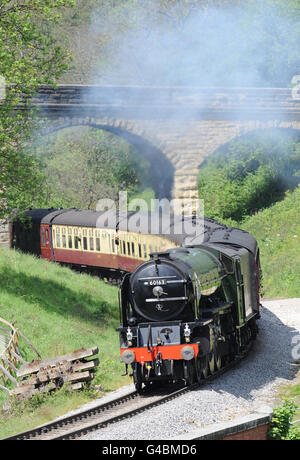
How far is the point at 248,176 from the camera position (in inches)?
1836

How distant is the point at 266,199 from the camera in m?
46.2

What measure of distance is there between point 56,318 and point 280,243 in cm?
1789

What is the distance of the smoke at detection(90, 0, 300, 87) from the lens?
4641cm

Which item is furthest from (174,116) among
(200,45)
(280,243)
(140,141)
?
(200,45)

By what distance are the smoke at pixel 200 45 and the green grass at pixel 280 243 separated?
29.7ft

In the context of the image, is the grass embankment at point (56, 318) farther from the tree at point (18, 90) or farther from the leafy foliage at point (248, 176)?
the leafy foliage at point (248, 176)

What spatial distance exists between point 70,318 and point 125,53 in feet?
142

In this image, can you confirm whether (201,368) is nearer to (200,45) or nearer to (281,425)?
(281,425)

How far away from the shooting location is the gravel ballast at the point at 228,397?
11.1 metres

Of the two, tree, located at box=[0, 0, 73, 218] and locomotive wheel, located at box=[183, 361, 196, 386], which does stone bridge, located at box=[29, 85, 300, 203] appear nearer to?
tree, located at box=[0, 0, 73, 218]

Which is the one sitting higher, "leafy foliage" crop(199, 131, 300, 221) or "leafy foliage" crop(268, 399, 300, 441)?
"leafy foliage" crop(199, 131, 300, 221)

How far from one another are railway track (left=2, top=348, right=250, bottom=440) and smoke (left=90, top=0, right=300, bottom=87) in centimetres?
3374

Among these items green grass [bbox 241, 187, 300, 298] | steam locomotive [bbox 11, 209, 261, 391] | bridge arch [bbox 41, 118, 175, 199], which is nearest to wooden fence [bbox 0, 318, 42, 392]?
steam locomotive [bbox 11, 209, 261, 391]
